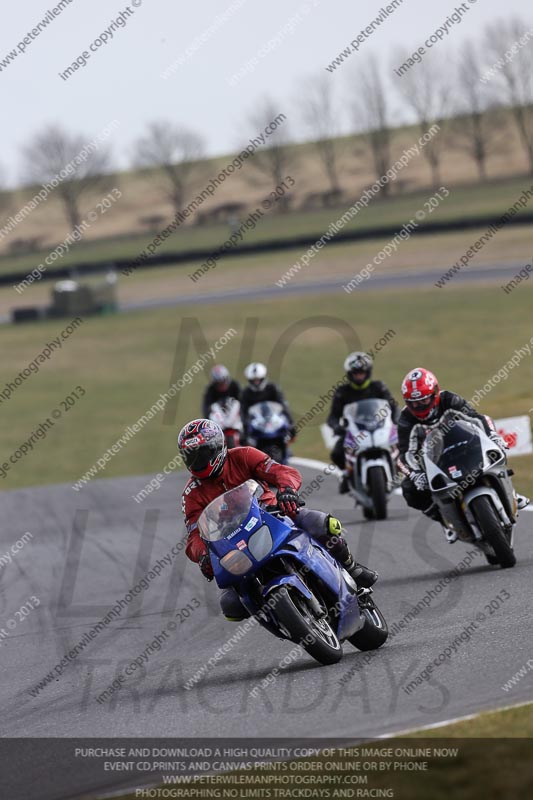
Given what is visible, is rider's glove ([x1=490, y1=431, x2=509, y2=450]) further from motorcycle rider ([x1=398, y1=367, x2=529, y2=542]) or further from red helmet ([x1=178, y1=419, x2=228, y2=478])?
red helmet ([x1=178, y1=419, x2=228, y2=478])

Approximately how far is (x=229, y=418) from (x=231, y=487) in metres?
11.0

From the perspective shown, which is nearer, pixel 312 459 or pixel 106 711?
pixel 106 711

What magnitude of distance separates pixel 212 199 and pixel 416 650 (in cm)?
10520

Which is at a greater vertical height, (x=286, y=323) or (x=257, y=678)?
(x=257, y=678)

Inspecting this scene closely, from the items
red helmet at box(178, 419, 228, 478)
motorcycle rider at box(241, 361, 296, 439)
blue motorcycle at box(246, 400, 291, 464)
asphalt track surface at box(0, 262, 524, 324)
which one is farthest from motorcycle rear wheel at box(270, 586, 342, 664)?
asphalt track surface at box(0, 262, 524, 324)

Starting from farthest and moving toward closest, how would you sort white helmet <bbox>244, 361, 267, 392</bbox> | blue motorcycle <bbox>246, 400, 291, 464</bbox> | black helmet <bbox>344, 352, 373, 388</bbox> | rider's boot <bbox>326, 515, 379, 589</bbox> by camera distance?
white helmet <bbox>244, 361, 267, 392</bbox> < blue motorcycle <bbox>246, 400, 291, 464</bbox> < black helmet <bbox>344, 352, 373, 388</bbox> < rider's boot <bbox>326, 515, 379, 589</bbox>

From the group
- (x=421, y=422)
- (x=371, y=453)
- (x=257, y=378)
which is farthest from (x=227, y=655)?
(x=257, y=378)

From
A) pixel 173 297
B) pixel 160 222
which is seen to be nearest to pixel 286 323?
pixel 173 297

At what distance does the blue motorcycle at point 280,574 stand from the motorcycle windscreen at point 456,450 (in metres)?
2.36

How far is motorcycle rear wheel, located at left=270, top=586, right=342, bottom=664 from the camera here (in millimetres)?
7250

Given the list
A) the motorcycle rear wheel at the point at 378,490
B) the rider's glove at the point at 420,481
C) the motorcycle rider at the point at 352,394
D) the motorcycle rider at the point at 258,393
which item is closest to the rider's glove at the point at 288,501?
the rider's glove at the point at 420,481

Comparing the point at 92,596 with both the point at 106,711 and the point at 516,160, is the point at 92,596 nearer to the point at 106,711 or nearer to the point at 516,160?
the point at 106,711

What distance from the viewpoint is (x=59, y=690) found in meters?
8.41

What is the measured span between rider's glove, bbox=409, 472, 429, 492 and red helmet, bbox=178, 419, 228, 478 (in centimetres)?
267
